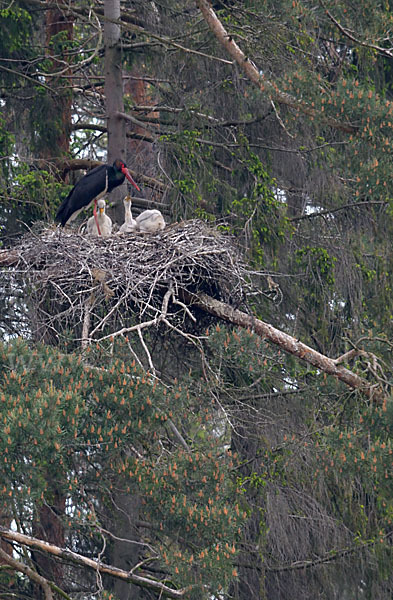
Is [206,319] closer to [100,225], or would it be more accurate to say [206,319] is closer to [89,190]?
[100,225]

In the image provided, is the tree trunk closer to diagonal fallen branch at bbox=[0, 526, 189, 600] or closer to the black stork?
the black stork

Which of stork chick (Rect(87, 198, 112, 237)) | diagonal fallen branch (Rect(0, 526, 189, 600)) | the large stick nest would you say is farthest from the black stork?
diagonal fallen branch (Rect(0, 526, 189, 600))

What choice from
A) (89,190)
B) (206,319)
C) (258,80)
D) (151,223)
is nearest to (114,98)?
(89,190)

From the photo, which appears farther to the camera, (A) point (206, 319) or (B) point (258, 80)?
(B) point (258, 80)

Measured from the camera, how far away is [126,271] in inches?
318

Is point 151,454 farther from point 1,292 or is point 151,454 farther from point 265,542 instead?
point 1,292

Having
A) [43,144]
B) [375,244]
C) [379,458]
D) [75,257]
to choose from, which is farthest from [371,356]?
[43,144]

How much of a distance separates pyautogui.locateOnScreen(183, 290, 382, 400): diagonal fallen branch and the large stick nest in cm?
9

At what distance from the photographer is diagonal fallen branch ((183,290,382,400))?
26.3 feet

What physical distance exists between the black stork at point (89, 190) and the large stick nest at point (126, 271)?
3.80ft

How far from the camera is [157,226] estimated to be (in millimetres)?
9641

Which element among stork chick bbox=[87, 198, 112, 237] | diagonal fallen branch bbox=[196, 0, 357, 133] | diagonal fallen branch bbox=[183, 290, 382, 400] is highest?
diagonal fallen branch bbox=[196, 0, 357, 133]

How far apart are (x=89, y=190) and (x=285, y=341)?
2945mm

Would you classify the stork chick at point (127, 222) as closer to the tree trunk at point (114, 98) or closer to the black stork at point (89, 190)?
the black stork at point (89, 190)
